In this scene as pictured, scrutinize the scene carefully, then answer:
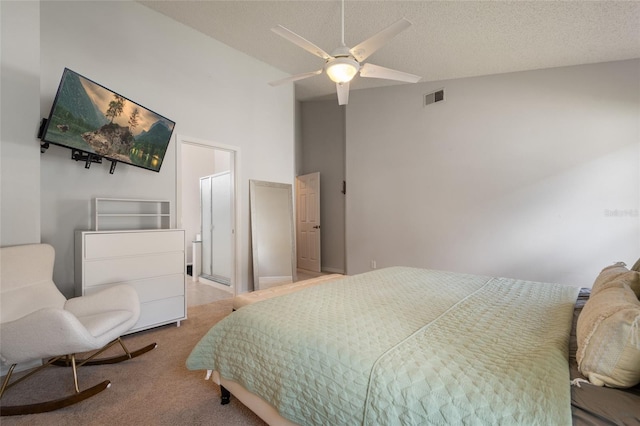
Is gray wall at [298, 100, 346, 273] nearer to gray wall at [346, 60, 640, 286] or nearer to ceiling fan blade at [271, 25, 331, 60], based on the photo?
gray wall at [346, 60, 640, 286]

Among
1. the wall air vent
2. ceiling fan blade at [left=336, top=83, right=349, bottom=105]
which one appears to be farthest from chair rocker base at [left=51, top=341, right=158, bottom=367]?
the wall air vent

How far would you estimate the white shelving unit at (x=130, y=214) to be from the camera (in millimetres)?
2715

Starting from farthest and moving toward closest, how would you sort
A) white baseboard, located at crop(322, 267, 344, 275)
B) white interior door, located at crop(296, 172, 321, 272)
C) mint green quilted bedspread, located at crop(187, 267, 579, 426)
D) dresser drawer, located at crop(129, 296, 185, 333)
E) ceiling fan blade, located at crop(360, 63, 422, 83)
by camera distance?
white interior door, located at crop(296, 172, 321, 272) → white baseboard, located at crop(322, 267, 344, 275) → dresser drawer, located at crop(129, 296, 185, 333) → ceiling fan blade, located at crop(360, 63, 422, 83) → mint green quilted bedspread, located at crop(187, 267, 579, 426)

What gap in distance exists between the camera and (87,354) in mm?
2260

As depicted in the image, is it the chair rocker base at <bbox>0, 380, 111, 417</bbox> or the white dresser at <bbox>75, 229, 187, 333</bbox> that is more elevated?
the white dresser at <bbox>75, 229, 187, 333</bbox>

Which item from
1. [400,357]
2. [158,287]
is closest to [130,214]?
[158,287]

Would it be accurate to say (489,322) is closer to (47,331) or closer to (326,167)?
(47,331)

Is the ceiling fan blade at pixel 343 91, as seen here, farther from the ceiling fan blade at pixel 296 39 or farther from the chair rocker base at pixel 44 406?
the chair rocker base at pixel 44 406

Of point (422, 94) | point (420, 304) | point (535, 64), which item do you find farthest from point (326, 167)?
point (420, 304)

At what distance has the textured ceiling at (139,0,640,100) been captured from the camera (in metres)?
2.55

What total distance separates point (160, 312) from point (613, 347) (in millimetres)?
3132

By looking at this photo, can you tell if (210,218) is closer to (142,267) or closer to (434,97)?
(142,267)

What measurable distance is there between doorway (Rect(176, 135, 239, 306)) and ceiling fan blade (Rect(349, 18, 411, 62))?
223 cm

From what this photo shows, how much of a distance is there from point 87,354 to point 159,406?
44.7 inches
